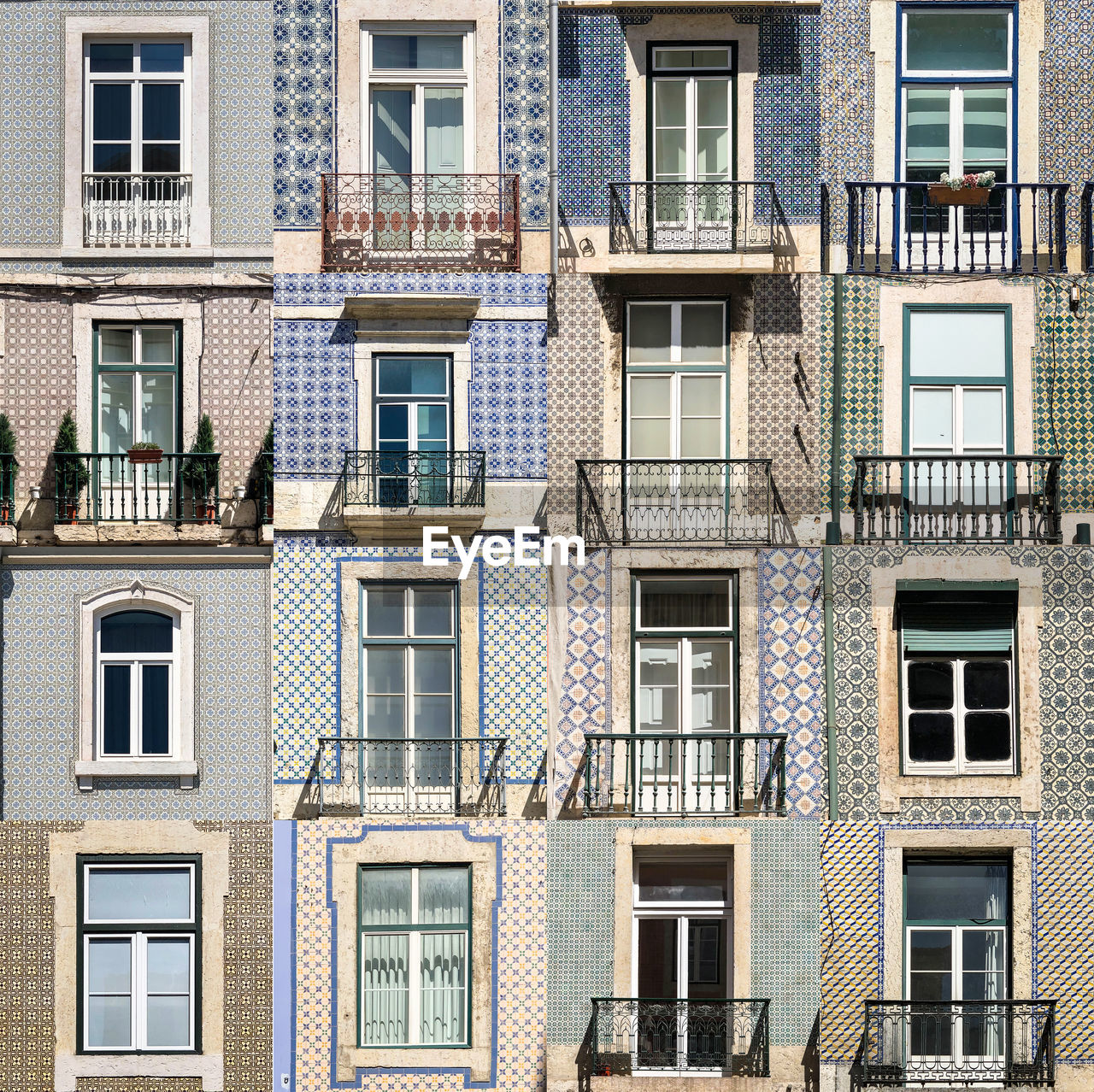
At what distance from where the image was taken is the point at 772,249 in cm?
1914

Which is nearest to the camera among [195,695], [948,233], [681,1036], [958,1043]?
[681,1036]

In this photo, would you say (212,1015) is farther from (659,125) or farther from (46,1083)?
(659,125)

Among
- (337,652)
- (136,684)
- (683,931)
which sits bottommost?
(683,931)

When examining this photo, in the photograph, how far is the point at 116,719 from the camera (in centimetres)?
1889

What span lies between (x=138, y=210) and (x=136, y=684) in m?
5.45

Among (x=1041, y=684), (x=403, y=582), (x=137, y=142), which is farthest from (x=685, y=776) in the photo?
(x=137, y=142)

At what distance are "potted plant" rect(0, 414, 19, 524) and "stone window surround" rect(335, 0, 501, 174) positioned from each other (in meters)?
4.91

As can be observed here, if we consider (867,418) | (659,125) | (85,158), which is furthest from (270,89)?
(867,418)

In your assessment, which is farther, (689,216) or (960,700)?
(689,216)

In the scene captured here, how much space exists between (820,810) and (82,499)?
9055 millimetres

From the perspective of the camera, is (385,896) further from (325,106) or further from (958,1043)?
(325,106)

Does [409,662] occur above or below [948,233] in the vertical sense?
below

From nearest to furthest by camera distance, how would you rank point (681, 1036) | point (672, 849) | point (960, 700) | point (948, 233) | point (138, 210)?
point (681, 1036)
point (672, 849)
point (960, 700)
point (138, 210)
point (948, 233)

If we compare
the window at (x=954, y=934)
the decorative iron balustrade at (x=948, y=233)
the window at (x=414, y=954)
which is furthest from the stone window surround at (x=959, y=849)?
the decorative iron balustrade at (x=948, y=233)
